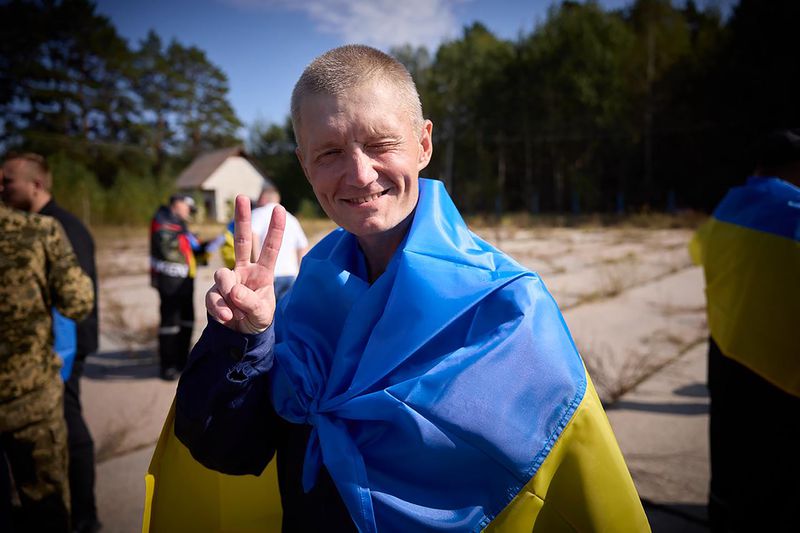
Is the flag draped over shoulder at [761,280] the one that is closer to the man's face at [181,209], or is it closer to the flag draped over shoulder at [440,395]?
the flag draped over shoulder at [440,395]

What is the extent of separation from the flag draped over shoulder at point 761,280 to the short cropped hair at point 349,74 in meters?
2.08

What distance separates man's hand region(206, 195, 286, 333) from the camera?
1.12 metres

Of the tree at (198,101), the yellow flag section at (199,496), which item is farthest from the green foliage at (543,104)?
the yellow flag section at (199,496)

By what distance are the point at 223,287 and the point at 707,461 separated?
3.67 m

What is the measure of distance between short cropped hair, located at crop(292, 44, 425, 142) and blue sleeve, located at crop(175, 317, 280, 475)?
1.85 feet

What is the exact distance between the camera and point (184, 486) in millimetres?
1441

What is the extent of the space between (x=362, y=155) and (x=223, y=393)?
68 centimetres

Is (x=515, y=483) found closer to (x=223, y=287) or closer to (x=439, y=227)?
(x=439, y=227)

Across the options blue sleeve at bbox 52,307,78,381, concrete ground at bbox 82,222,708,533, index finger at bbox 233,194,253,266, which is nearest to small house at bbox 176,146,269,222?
concrete ground at bbox 82,222,708,533

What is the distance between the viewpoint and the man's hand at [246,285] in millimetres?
1117

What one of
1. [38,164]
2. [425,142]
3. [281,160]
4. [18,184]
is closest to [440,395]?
[425,142]

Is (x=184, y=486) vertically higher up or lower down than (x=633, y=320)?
higher up

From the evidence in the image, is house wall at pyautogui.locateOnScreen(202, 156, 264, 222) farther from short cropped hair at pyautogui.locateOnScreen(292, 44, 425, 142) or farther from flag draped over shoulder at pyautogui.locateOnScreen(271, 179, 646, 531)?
flag draped over shoulder at pyautogui.locateOnScreen(271, 179, 646, 531)

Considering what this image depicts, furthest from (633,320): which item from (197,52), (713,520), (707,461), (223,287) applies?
(197,52)
